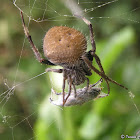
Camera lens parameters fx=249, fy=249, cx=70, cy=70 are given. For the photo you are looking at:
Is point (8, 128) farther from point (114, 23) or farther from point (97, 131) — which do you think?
point (114, 23)

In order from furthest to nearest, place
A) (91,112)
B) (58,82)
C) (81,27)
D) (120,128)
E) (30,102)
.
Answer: (81,27)
(30,102)
(58,82)
(91,112)
(120,128)

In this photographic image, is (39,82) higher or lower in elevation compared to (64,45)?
lower

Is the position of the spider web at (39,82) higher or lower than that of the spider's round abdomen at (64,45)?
lower

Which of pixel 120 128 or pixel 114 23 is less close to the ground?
pixel 114 23

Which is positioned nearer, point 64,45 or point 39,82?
point 64,45

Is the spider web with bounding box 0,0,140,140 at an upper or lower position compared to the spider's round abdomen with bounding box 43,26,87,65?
lower

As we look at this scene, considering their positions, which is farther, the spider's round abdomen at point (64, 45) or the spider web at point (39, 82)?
the spider web at point (39, 82)

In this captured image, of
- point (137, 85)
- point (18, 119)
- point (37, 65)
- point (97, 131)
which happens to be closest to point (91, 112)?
point (97, 131)

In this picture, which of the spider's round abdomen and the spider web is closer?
the spider's round abdomen
